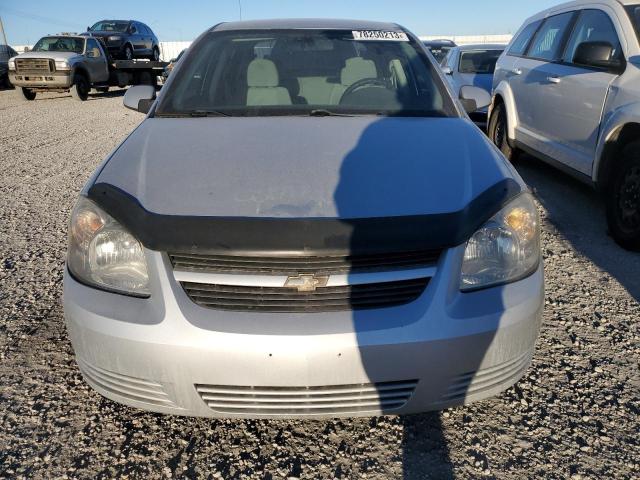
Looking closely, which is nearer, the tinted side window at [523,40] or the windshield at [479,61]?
the tinted side window at [523,40]

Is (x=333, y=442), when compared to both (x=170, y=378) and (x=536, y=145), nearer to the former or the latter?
(x=170, y=378)

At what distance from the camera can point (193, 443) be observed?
79.8 inches

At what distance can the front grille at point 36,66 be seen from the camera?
49.0 ft

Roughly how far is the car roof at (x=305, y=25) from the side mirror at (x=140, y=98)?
0.58m

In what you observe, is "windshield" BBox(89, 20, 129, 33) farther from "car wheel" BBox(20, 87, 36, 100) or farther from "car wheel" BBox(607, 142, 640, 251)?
"car wheel" BBox(607, 142, 640, 251)

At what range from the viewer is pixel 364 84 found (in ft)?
10.1

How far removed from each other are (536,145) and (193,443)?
4.50m

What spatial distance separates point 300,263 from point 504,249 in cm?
73

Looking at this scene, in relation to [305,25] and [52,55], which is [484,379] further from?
[52,55]

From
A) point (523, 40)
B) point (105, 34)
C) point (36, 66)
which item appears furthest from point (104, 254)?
point (105, 34)

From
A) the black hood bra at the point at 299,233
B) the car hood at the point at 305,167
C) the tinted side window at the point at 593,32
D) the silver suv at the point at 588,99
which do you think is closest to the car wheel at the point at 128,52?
the silver suv at the point at 588,99

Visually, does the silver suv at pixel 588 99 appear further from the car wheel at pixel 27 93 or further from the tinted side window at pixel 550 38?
the car wheel at pixel 27 93

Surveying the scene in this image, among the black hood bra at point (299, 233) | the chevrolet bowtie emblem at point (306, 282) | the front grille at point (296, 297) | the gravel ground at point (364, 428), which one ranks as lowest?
the gravel ground at point (364, 428)

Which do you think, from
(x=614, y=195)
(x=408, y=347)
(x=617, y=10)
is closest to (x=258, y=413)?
(x=408, y=347)
